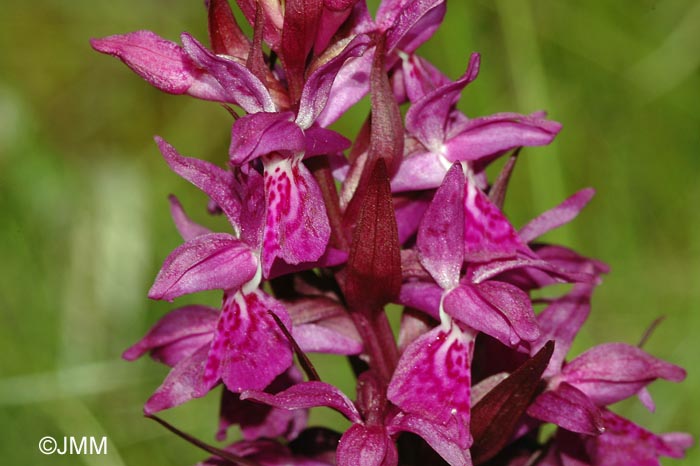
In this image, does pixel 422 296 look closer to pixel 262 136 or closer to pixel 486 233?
pixel 486 233

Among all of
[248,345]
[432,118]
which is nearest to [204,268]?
[248,345]

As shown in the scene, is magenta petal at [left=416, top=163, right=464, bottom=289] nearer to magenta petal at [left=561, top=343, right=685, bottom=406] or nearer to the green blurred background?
magenta petal at [left=561, top=343, right=685, bottom=406]

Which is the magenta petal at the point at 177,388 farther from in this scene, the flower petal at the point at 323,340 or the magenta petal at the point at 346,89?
the magenta petal at the point at 346,89

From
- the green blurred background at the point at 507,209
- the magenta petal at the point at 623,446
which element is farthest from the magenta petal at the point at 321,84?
the green blurred background at the point at 507,209

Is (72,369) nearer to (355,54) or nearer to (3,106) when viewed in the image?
(3,106)

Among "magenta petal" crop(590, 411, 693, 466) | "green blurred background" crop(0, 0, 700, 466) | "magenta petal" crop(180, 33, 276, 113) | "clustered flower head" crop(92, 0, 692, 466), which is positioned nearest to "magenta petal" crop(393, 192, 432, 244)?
"clustered flower head" crop(92, 0, 692, 466)
